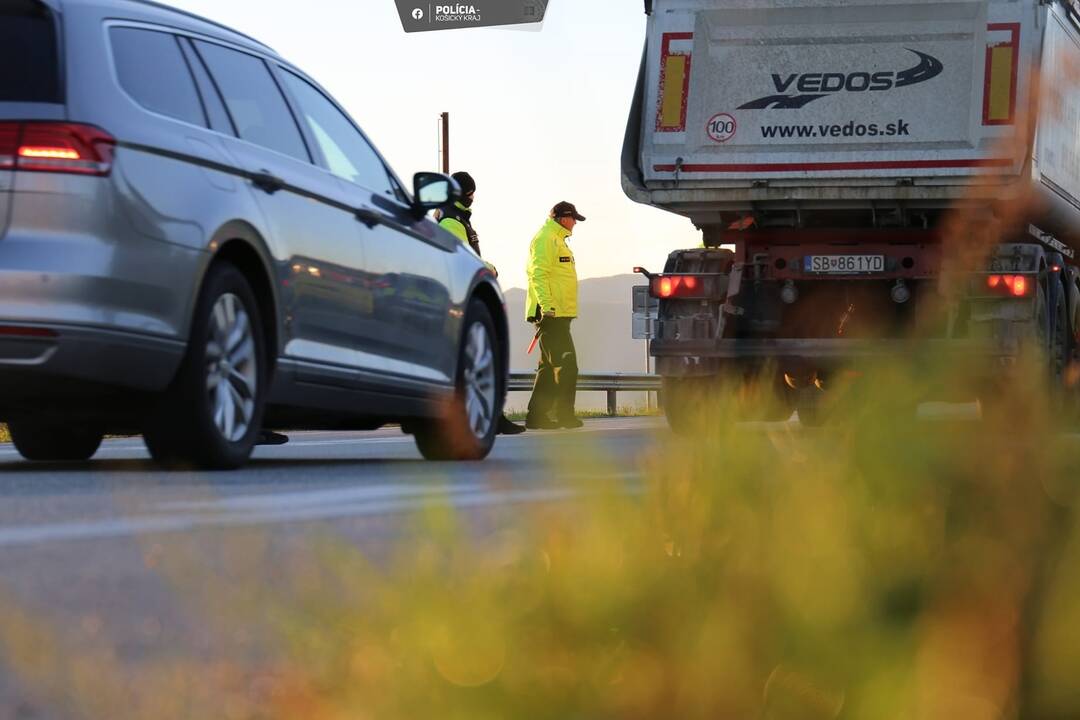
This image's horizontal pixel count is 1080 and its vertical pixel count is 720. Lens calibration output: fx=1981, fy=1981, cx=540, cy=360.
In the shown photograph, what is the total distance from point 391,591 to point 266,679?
19cm

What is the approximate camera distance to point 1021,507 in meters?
2.93

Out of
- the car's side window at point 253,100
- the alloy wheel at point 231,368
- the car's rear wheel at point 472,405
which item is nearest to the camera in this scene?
the alloy wheel at point 231,368

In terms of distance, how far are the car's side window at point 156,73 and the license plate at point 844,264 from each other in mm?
7478

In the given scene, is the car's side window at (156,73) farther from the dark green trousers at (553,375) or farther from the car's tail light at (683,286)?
the dark green trousers at (553,375)

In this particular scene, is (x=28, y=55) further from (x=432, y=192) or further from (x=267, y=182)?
(x=432, y=192)

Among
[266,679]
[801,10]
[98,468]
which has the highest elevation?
[801,10]

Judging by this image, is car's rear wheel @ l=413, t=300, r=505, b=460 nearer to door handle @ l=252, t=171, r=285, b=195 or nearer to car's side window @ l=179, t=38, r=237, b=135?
door handle @ l=252, t=171, r=285, b=195

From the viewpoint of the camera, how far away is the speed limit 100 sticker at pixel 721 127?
47.6ft

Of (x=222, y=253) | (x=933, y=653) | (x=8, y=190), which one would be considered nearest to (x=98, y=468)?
(x=222, y=253)

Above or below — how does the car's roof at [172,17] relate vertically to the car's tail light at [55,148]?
above

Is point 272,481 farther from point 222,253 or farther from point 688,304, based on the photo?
point 688,304

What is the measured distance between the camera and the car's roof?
763 cm

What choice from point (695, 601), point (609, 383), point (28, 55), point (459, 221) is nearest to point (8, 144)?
point (28, 55)

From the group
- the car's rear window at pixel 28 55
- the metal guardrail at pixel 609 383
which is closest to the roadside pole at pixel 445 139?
the metal guardrail at pixel 609 383
